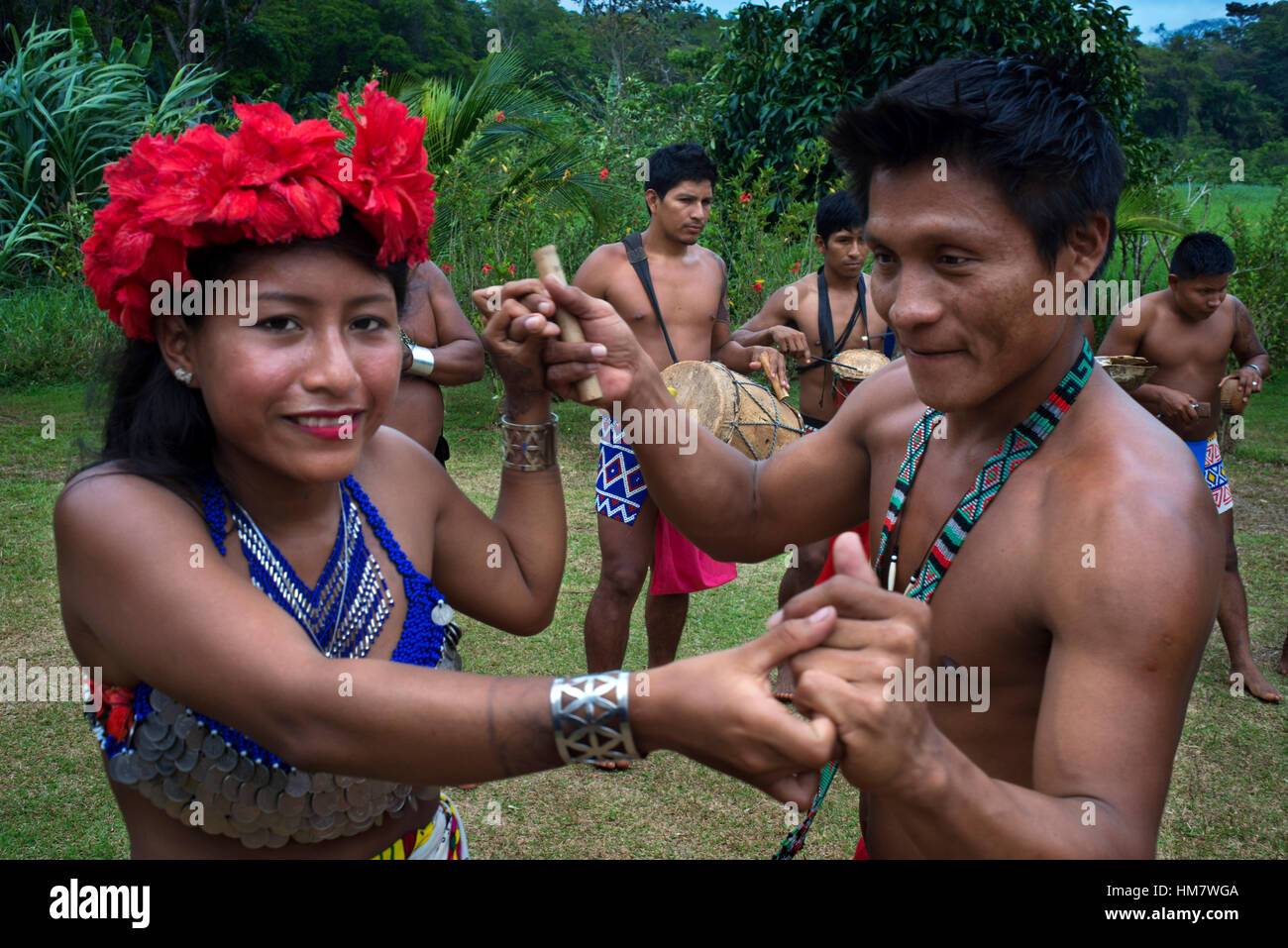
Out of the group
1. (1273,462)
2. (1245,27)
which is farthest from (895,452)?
(1245,27)

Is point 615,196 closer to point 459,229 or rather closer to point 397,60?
point 459,229

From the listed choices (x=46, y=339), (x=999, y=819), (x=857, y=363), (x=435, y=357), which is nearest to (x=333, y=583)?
(x=999, y=819)

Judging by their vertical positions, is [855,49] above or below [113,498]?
above

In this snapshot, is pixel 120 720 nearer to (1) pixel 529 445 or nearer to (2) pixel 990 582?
(1) pixel 529 445

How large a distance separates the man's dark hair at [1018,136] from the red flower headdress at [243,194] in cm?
87

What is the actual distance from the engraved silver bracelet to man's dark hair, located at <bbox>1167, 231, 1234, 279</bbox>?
17.8 ft

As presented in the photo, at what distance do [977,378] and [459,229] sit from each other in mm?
9201

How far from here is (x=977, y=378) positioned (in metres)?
1.93

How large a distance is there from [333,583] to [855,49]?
472 inches

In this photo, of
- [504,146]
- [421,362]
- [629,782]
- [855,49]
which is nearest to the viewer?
[629,782]

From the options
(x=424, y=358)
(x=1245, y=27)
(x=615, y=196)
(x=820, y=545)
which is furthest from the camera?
(x=1245, y=27)

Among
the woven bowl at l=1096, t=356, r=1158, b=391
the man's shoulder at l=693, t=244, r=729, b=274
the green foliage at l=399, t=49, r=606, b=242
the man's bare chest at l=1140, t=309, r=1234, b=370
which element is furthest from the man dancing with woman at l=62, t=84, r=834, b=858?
the green foliage at l=399, t=49, r=606, b=242

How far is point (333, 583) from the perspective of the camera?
1938mm

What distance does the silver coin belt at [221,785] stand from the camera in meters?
1.74
